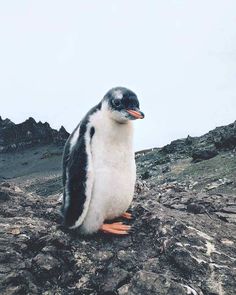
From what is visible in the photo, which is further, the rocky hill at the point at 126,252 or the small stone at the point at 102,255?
the small stone at the point at 102,255

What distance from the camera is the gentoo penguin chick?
4648mm

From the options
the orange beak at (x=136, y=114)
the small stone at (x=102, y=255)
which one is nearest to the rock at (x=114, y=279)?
the small stone at (x=102, y=255)

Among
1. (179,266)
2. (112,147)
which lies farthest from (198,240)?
(112,147)

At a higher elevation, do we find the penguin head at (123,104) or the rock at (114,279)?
the penguin head at (123,104)

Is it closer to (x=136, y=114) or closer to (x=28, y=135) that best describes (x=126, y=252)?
(x=136, y=114)

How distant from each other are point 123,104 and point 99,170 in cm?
70

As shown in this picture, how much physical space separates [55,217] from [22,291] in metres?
1.42

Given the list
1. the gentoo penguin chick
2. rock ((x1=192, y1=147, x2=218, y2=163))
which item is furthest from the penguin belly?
rock ((x1=192, y1=147, x2=218, y2=163))

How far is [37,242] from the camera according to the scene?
4.62 m

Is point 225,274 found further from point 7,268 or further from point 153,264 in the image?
point 7,268

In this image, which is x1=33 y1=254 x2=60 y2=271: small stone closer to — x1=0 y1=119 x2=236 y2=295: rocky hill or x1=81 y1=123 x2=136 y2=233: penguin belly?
x1=0 y1=119 x2=236 y2=295: rocky hill

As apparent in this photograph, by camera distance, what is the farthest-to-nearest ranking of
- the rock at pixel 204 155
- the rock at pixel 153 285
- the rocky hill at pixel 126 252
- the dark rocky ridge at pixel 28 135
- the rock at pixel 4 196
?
the dark rocky ridge at pixel 28 135, the rock at pixel 204 155, the rock at pixel 4 196, the rocky hill at pixel 126 252, the rock at pixel 153 285

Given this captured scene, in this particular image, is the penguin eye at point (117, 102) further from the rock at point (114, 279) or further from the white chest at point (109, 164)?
the rock at point (114, 279)

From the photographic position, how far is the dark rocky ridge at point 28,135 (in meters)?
48.3
